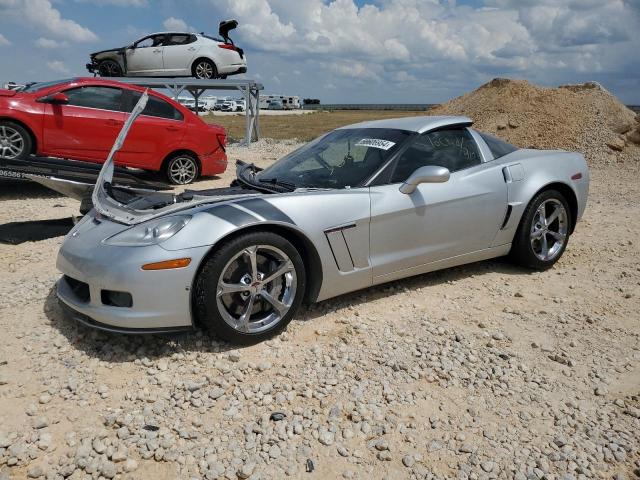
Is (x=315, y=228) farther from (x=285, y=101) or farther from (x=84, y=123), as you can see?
(x=285, y=101)

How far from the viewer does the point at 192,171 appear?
359 inches

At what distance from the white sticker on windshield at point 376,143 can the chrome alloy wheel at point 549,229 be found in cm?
150

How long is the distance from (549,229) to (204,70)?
40.5 ft

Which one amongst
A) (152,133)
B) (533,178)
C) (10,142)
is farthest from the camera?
(152,133)

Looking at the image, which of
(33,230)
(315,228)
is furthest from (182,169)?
(315,228)

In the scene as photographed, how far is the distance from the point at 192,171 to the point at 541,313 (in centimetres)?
671

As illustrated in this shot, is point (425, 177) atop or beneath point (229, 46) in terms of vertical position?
beneath

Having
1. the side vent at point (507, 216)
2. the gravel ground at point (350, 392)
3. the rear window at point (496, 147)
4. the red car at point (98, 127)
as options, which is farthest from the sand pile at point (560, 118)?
the gravel ground at point (350, 392)

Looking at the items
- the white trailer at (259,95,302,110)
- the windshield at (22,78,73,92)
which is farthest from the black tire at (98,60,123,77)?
the white trailer at (259,95,302,110)

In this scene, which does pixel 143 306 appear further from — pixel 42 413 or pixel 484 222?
pixel 484 222

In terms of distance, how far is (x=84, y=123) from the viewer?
7762 millimetres

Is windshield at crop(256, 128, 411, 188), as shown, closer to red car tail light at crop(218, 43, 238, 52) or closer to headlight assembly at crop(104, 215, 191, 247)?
headlight assembly at crop(104, 215, 191, 247)

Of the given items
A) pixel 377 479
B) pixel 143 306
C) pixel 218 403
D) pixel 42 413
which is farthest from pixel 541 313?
pixel 42 413

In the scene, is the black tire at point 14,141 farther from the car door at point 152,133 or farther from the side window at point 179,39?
the side window at point 179,39
